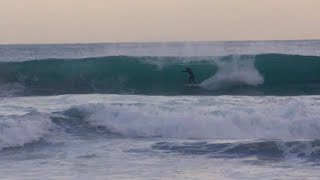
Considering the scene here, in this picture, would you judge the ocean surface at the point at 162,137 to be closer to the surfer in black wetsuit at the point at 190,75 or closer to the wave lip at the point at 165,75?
the wave lip at the point at 165,75

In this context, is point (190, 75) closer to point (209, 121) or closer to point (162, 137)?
point (209, 121)

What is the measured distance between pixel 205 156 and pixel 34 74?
13651 millimetres

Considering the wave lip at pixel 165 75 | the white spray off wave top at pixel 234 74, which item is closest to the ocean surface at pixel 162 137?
the wave lip at pixel 165 75

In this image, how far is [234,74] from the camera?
21.0 m

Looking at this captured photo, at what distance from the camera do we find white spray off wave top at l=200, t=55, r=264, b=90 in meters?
20.1

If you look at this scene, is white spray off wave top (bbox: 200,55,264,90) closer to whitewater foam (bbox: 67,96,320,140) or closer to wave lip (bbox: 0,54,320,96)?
wave lip (bbox: 0,54,320,96)

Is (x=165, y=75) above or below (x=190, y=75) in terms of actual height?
above

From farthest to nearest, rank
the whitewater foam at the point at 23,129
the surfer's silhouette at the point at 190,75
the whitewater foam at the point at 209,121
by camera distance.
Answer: the surfer's silhouette at the point at 190,75 → the whitewater foam at the point at 209,121 → the whitewater foam at the point at 23,129

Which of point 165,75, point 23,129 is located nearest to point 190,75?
point 165,75

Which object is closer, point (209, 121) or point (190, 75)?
point (209, 121)

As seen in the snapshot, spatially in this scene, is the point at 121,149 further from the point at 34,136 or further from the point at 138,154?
the point at 34,136

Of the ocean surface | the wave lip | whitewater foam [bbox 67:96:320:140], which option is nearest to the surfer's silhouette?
A: the wave lip

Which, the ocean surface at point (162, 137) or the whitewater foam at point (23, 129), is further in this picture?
the whitewater foam at point (23, 129)

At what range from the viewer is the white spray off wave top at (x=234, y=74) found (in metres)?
20.1
